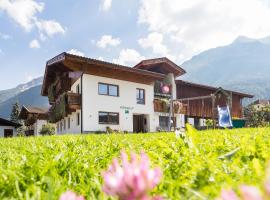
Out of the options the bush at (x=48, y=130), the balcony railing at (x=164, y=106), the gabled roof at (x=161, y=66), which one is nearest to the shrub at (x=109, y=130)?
the balcony railing at (x=164, y=106)

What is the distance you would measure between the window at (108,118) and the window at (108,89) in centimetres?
182

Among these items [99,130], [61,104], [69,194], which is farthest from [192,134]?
[61,104]

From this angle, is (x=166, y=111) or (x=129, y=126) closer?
(x=129, y=126)

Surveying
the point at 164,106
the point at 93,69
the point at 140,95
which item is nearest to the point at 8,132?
the point at 140,95

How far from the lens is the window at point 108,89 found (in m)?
32.1

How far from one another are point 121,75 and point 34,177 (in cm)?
3190

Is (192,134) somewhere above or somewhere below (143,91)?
below

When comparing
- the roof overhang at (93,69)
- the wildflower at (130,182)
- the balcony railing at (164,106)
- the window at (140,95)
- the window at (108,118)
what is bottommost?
the wildflower at (130,182)

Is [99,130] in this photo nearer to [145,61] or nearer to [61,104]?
[61,104]

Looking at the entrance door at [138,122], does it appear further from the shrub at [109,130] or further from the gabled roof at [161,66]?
the shrub at [109,130]

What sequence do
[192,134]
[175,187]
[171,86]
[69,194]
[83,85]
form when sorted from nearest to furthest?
[69,194], [175,187], [192,134], [83,85], [171,86]

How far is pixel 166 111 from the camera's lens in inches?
1481

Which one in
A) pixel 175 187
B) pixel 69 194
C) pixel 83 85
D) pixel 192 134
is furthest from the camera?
pixel 83 85

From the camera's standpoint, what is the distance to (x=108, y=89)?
32.8 m
